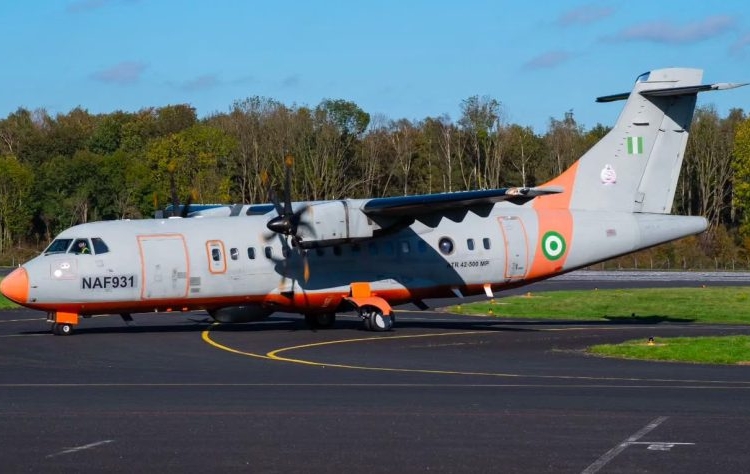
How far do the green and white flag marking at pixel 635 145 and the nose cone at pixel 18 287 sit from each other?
15.9 meters

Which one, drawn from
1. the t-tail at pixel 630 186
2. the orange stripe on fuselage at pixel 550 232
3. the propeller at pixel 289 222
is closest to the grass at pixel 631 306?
the t-tail at pixel 630 186

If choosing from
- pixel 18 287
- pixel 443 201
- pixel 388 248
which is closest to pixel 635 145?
pixel 443 201

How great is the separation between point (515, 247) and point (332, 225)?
5.14m

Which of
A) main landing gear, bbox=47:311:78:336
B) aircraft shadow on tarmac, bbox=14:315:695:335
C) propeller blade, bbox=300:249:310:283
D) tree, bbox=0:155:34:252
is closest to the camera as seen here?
main landing gear, bbox=47:311:78:336

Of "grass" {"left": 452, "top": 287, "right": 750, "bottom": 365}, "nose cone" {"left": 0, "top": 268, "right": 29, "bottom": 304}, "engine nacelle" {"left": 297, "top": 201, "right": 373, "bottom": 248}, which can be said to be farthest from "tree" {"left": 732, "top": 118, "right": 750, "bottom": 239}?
"nose cone" {"left": 0, "top": 268, "right": 29, "bottom": 304}

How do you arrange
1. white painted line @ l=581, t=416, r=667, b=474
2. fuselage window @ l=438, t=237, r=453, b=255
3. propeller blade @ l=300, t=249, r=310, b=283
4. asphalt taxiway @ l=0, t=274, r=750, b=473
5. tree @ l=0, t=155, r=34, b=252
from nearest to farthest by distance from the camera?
white painted line @ l=581, t=416, r=667, b=474 → asphalt taxiway @ l=0, t=274, r=750, b=473 → propeller blade @ l=300, t=249, r=310, b=283 → fuselage window @ l=438, t=237, r=453, b=255 → tree @ l=0, t=155, r=34, b=252

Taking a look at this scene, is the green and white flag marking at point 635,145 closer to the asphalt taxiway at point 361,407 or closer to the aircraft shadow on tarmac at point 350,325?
the aircraft shadow on tarmac at point 350,325

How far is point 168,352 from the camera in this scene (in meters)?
23.3

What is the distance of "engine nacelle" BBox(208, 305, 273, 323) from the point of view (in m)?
28.7

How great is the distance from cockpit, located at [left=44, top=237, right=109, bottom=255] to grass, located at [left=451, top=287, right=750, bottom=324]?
14333 mm

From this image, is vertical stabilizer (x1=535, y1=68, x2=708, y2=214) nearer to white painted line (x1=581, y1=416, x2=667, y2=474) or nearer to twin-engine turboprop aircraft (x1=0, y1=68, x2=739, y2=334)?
twin-engine turboprop aircraft (x1=0, y1=68, x2=739, y2=334)

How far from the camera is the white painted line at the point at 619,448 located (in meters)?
10.5

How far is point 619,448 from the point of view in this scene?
1148 cm

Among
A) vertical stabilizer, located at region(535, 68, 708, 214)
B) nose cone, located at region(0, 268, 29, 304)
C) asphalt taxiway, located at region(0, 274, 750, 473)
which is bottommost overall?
asphalt taxiway, located at region(0, 274, 750, 473)
